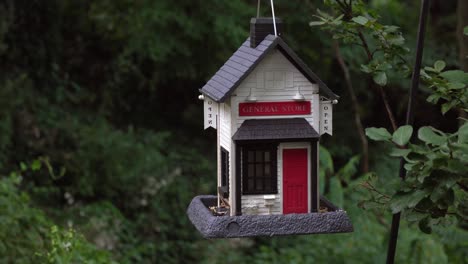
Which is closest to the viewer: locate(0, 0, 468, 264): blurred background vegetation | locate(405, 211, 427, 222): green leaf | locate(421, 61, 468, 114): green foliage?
locate(405, 211, 427, 222): green leaf

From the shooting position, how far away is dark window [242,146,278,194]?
327 centimetres

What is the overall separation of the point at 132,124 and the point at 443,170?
6.75 m

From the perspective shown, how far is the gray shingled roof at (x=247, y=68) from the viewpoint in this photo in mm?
3115

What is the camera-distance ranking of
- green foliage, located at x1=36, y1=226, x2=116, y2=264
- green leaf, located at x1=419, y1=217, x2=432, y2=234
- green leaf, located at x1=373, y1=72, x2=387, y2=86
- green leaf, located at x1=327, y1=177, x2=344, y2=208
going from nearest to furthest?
1. green leaf, located at x1=419, y1=217, x2=432, y2=234
2. green leaf, located at x1=373, y1=72, x2=387, y2=86
3. green foliage, located at x1=36, y1=226, x2=116, y2=264
4. green leaf, located at x1=327, y1=177, x2=344, y2=208

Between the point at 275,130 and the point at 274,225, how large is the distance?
35 centimetres

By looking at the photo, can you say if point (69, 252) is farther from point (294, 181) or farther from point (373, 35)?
point (373, 35)

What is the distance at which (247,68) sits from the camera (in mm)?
3129

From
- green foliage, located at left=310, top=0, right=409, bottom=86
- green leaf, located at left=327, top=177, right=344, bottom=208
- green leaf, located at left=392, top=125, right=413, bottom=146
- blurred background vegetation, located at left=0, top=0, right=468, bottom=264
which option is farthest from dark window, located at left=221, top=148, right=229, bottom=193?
blurred background vegetation, located at left=0, top=0, right=468, bottom=264

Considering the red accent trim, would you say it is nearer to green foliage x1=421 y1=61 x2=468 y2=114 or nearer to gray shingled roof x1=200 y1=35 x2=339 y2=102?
gray shingled roof x1=200 y1=35 x2=339 y2=102

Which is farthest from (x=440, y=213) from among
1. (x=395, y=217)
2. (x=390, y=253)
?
(x=390, y=253)

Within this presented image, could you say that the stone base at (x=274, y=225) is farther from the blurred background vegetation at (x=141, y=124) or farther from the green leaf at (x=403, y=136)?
the blurred background vegetation at (x=141, y=124)

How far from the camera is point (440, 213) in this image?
254 centimetres

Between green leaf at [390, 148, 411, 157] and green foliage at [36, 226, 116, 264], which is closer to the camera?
green leaf at [390, 148, 411, 157]

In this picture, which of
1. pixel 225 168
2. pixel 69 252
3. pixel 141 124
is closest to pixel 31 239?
pixel 69 252
